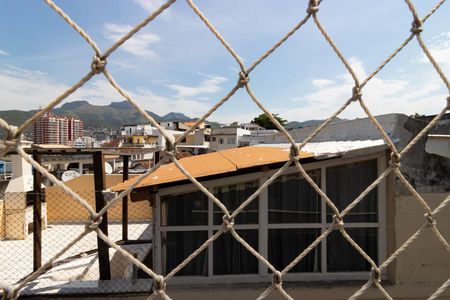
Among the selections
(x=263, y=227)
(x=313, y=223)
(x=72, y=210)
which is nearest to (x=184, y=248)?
(x=263, y=227)

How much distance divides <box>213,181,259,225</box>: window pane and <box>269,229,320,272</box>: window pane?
1.02ft

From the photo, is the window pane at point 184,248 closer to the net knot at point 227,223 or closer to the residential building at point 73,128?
the net knot at point 227,223

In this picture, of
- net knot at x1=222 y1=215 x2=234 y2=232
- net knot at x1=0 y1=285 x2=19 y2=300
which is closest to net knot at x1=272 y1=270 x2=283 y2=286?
net knot at x1=222 y1=215 x2=234 y2=232

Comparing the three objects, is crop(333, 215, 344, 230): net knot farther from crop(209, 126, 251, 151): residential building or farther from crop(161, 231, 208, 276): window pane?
crop(209, 126, 251, 151): residential building

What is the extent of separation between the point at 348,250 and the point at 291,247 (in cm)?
68

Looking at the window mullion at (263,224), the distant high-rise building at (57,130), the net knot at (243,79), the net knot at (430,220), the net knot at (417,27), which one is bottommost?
the window mullion at (263,224)

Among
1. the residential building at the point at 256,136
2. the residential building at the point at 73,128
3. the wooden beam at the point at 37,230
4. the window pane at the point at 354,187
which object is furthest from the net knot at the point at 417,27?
the residential building at the point at 73,128

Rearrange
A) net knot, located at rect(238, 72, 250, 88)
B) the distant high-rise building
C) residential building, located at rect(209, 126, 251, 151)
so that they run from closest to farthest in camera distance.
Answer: net knot, located at rect(238, 72, 250, 88) < residential building, located at rect(209, 126, 251, 151) < the distant high-rise building

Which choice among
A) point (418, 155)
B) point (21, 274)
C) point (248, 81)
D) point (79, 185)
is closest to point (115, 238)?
point (21, 274)

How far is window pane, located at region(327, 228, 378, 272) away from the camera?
3.73 m

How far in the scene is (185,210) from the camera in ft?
12.4

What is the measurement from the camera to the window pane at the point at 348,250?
3729mm

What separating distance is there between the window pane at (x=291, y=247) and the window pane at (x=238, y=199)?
0.31m

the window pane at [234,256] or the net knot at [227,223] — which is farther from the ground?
the net knot at [227,223]
